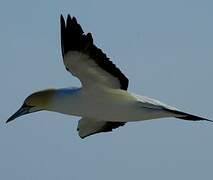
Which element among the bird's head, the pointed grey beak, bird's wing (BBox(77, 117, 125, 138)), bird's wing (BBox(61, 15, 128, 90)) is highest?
bird's wing (BBox(61, 15, 128, 90))

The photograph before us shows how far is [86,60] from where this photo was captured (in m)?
16.8

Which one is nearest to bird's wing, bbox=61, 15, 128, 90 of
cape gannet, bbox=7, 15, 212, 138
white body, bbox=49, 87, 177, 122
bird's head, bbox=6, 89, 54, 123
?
cape gannet, bbox=7, 15, 212, 138

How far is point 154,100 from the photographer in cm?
1758

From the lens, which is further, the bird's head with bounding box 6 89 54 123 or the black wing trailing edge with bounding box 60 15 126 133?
the bird's head with bounding box 6 89 54 123

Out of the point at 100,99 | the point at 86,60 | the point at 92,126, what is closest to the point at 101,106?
the point at 100,99

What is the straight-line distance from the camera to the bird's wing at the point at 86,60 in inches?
644

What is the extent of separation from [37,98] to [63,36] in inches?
Result: 65.9

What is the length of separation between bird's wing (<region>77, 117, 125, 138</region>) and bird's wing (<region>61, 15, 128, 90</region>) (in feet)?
6.98

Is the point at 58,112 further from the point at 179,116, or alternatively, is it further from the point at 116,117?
the point at 179,116

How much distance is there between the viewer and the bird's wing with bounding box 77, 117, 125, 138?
19.5 m

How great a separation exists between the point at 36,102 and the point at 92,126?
7.64ft

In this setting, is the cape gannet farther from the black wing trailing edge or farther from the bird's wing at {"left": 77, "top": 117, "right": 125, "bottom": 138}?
the bird's wing at {"left": 77, "top": 117, "right": 125, "bottom": 138}

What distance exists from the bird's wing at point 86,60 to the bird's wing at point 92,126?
213 cm

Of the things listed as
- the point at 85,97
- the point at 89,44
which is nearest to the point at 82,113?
the point at 85,97
